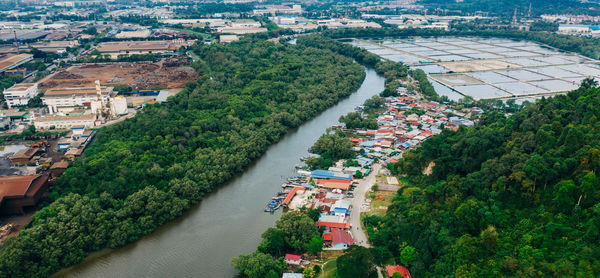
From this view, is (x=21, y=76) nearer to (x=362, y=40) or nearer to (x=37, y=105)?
(x=37, y=105)

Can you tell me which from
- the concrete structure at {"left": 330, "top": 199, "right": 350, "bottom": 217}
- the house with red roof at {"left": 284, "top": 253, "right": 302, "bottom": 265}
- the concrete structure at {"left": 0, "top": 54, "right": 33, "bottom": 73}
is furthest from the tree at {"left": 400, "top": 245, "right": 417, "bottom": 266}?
the concrete structure at {"left": 0, "top": 54, "right": 33, "bottom": 73}

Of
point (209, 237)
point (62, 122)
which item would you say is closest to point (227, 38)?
point (62, 122)

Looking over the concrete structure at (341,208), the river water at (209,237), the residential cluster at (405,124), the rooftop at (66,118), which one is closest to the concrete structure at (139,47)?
the rooftop at (66,118)

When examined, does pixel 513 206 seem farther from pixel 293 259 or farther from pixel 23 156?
pixel 23 156

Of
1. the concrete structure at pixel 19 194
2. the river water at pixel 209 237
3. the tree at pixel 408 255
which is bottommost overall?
the river water at pixel 209 237

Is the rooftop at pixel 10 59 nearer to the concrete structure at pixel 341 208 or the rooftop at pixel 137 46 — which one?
the rooftop at pixel 137 46

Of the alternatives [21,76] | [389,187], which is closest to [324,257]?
[389,187]
